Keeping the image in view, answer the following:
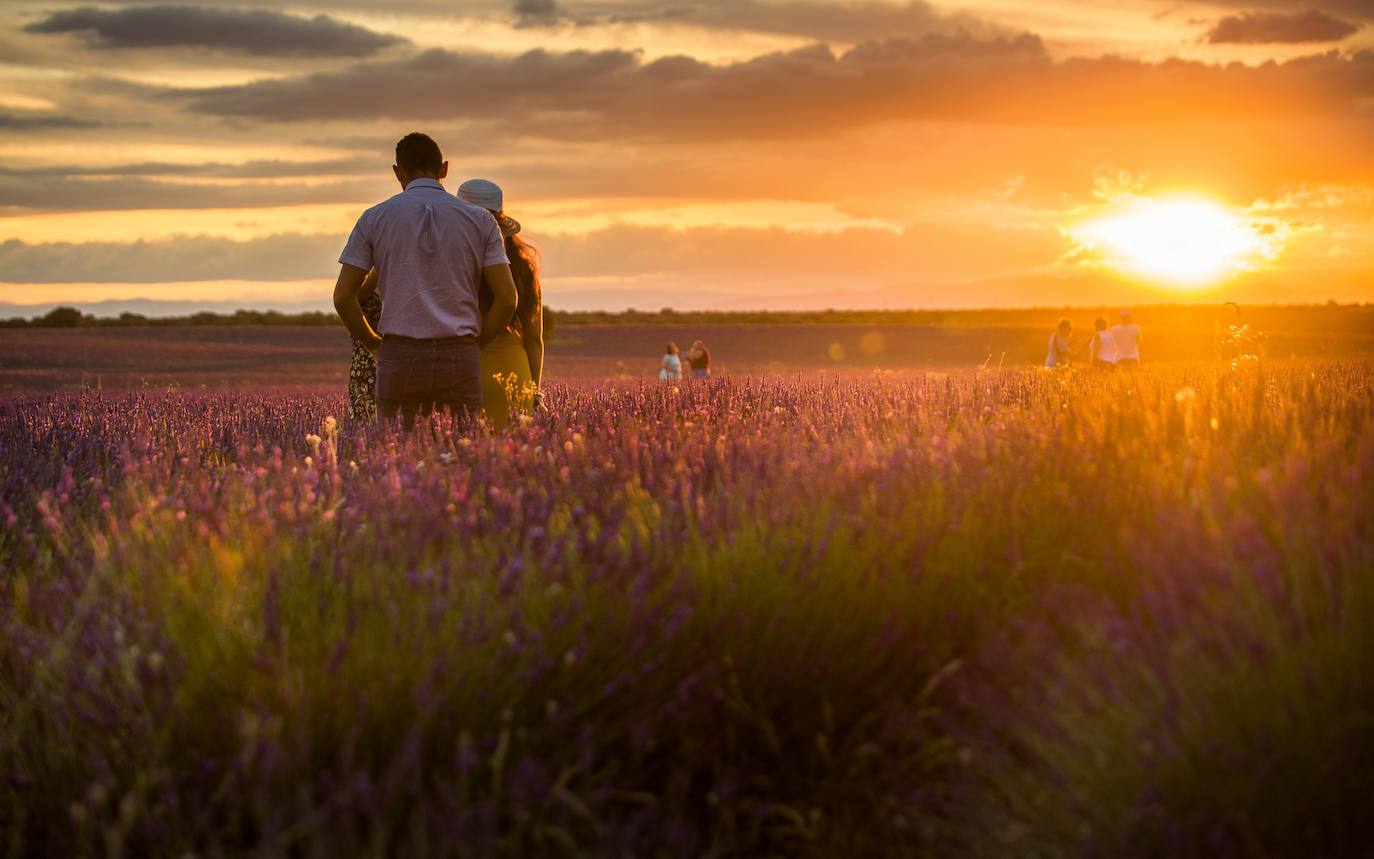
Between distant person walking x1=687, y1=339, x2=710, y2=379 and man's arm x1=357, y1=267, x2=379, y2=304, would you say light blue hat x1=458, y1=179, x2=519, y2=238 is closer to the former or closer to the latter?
man's arm x1=357, y1=267, x2=379, y2=304

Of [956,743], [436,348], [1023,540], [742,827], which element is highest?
[436,348]

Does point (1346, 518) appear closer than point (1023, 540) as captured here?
Yes

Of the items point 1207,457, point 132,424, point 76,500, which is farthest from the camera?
point 132,424

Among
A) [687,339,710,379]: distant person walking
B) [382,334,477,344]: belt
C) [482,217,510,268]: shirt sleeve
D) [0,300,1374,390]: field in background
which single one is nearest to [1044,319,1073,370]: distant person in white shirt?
[687,339,710,379]: distant person walking

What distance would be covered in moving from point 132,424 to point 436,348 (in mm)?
2108

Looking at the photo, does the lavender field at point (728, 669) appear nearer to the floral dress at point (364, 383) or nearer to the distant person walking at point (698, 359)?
the floral dress at point (364, 383)

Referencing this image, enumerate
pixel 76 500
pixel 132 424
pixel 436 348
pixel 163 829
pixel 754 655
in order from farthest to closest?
pixel 132 424, pixel 436 348, pixel 76 500, pixel 754 655, pixel 163 829

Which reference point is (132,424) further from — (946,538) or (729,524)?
(946,538)

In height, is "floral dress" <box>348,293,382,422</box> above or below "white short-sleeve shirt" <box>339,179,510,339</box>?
below

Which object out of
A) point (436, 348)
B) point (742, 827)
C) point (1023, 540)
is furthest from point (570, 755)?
point (436, 348)

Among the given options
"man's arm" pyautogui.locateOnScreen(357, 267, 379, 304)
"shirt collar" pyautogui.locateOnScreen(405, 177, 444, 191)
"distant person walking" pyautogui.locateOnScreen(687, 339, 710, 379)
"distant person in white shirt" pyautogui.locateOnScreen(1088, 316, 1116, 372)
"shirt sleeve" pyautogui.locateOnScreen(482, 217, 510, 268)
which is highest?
"shirt collar" pyautogui.locateOnScreen(405, 177, 444, 191)

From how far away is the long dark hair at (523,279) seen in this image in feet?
22.4

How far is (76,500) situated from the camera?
465 cm

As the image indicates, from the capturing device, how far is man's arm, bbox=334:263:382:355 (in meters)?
5.83
